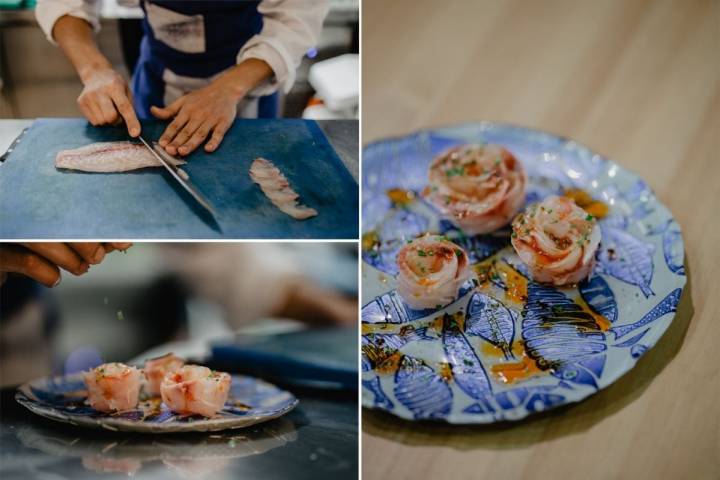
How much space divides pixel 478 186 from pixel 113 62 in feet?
1.39

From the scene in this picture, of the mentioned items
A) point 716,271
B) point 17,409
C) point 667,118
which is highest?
point 667,118

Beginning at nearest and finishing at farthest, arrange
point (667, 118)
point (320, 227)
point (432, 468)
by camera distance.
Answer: point (432, 468) < point (320, 227) < point (667, 118)

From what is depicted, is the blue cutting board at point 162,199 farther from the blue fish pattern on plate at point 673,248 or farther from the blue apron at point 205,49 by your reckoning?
the blue fish pattern on plate at point 673,248

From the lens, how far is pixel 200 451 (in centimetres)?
70

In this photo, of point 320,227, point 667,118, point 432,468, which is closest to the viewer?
point 432,468

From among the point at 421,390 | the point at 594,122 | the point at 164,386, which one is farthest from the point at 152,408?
the point at 594,122

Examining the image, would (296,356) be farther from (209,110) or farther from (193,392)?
(209,110)

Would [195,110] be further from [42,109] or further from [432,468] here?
[432,468]

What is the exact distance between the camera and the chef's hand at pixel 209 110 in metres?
0.80

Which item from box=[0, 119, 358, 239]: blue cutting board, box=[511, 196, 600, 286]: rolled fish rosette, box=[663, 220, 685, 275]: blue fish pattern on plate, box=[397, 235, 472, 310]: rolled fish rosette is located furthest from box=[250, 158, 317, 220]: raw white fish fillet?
box=[663, 220, 685, 275]: blue fish pattern on plate

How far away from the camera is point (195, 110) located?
2.72 ft

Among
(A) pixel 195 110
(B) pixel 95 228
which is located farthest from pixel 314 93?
(B) pixel 95 228

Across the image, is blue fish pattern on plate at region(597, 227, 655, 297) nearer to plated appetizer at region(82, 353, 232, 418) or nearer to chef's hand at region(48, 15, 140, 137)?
plated appetizer at region(82, 353, 232, 418)

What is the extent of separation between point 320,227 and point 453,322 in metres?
0.16
